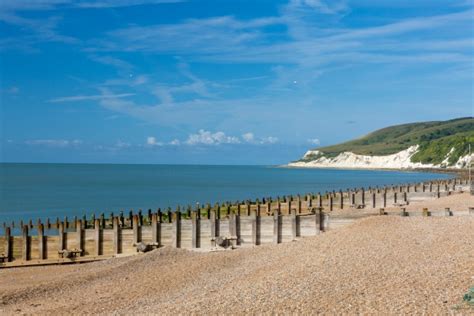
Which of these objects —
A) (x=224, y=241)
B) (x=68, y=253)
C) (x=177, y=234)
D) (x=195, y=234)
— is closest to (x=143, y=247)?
(x=177, y=234)

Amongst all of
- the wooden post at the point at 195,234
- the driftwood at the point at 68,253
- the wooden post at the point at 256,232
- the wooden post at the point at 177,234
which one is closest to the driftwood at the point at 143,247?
the wooden post at the point at 177,234

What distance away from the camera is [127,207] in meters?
67.1

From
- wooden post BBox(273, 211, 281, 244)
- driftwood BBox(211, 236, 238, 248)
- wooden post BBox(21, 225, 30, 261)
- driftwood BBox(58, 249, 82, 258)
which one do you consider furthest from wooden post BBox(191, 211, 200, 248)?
wooden post BBox(21, 225, 30, 261)

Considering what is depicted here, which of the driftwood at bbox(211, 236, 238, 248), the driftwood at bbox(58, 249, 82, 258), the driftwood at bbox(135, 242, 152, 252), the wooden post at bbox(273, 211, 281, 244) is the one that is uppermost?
the wooden post at bbox(273, 211, 281, 244)

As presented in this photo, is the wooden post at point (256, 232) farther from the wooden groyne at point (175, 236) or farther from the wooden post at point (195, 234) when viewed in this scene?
the wooden post at point (195, 234)

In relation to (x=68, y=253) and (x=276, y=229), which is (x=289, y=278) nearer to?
(x=276, y=229)

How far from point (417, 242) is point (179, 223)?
393 inches

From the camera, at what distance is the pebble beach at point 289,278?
13.8m

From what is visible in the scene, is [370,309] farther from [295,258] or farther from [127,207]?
[127,207]

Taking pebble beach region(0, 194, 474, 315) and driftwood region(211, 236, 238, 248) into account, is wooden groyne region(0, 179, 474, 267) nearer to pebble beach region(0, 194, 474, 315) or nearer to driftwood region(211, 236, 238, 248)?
driftwood region(211, 236, 238, 248)

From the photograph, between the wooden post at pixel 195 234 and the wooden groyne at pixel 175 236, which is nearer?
the wooden groyne at pixel 175 236

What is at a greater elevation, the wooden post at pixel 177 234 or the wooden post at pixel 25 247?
the wooden post at pixel 177 234

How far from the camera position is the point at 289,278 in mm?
16469

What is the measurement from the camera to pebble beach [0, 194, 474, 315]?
45.3 ft
